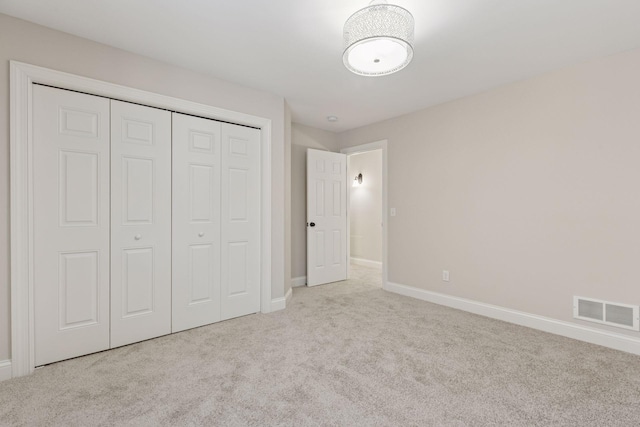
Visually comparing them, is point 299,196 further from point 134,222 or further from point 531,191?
point 531,191

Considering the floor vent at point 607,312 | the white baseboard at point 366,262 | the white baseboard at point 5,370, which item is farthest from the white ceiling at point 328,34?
the white baseboard at point 366,262

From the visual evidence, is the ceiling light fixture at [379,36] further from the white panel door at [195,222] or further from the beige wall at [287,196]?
the beige wall at [287,196]

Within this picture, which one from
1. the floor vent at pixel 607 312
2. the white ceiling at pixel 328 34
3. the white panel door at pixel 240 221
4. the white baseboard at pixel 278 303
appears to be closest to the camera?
the white ceiling at pixel 328 34

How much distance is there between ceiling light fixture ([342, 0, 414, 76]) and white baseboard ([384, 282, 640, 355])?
2.72 metres

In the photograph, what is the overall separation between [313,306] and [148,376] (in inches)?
73.5

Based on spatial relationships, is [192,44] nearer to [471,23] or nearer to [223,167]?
[223,167]

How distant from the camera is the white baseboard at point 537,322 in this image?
96.6 inches

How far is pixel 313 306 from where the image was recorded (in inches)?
140

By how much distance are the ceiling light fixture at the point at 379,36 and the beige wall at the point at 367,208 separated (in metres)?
4.15

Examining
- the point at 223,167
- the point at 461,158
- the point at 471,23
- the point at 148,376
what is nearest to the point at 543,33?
the point at 471,23

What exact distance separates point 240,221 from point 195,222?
472mm

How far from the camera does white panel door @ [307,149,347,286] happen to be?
4527 millimetres

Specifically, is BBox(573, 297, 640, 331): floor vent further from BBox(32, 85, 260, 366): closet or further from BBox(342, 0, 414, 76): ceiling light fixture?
BBox(32, 85, 260, 366): closet

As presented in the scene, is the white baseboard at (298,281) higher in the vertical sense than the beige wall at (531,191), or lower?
lower
